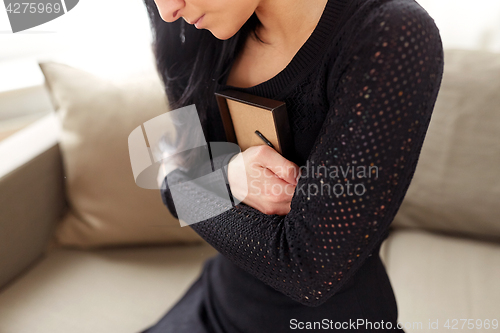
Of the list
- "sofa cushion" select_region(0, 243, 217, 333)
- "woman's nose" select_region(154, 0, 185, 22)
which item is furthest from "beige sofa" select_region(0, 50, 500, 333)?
"woman's nose" select_region(154, 0, 185, 22)

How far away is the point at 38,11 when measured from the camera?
485 mm

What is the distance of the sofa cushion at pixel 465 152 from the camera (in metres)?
0.72

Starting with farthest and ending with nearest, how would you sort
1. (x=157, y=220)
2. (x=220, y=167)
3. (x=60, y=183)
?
(x=157, y=220) < (x=60, y=183) < (x=220, y=167)

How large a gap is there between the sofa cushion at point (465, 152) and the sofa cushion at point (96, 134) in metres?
0.62

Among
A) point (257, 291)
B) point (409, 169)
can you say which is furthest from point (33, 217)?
point (409, 169)

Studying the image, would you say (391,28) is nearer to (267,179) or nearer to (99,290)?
(267,179)

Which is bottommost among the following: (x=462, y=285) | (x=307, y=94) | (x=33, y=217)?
(x=462, y=285)

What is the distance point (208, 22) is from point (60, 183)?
48 centimetres

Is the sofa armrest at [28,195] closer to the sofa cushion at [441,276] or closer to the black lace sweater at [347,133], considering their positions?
the black lace sweater at [347,133]

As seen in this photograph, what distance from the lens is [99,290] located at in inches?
26.1

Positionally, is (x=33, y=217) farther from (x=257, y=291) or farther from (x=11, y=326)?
(x=257, y=291)

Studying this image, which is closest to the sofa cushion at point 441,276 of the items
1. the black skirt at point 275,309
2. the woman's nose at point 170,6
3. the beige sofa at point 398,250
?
the beige sofa at point 398,250

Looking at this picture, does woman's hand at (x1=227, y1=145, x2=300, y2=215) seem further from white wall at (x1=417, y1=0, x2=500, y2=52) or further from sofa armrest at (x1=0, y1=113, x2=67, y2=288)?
white wall at (x1=417, y1=0, x2=500, y2=52)

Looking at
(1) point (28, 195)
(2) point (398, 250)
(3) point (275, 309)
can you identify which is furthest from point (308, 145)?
(2) point (398, 250)
